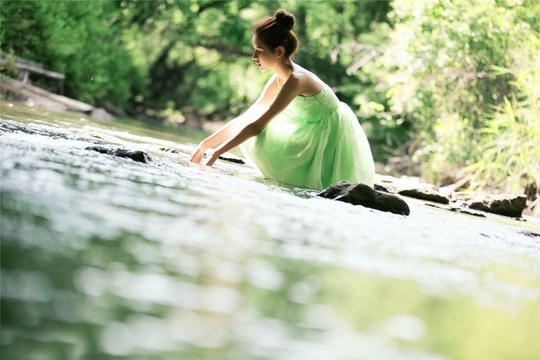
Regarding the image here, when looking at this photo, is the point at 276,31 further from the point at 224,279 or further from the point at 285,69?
the point at 224,279

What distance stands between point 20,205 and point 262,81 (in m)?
25.1

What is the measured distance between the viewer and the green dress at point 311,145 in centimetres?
577

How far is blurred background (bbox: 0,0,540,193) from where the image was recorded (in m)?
10.1

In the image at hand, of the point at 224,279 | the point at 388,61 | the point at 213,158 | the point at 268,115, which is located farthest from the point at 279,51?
the point at 388,61

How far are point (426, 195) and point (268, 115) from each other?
217cm

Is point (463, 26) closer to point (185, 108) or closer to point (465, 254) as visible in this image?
point (465, 254)

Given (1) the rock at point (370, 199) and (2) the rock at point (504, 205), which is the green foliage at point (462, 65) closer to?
(2) the rock at point (504, 205)

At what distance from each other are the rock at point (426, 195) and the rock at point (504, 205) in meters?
0.29

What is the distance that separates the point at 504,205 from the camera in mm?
6996

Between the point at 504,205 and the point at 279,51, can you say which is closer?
the point at 279,51

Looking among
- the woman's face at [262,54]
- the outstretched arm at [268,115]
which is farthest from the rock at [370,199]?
the woman's face at [262,54]

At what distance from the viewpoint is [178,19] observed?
24.9 m

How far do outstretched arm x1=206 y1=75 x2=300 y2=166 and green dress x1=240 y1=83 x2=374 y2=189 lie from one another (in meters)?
0.18

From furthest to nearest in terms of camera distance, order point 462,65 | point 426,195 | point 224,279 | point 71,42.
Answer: point 71,42, point 462,65, point 426,195, point 224,279
